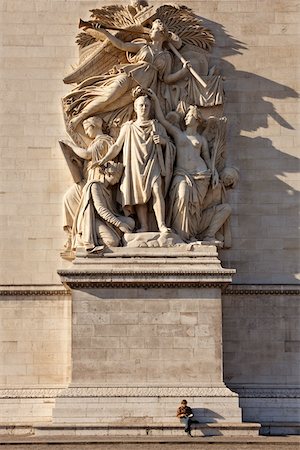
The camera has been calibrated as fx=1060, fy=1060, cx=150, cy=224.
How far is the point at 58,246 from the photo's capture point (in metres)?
21.4

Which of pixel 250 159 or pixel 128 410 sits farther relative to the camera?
pixel 250 159

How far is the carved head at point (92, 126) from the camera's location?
2127cm

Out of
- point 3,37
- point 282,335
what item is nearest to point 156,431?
point 282,335

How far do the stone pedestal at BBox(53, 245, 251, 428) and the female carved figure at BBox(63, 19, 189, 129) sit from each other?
3.25 m

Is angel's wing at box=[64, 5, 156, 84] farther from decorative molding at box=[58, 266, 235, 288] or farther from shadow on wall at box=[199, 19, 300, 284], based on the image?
decorative molding at box=[58, 266, 235, 288]

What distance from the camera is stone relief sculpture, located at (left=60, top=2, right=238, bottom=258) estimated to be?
67.9 ft

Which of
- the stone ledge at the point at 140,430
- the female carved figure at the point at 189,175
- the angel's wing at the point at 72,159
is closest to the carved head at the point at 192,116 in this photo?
the female carved figure at the point at 189,175

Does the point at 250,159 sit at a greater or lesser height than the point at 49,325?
→ greater

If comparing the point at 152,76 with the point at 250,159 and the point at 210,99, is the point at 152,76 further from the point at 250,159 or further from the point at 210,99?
the point at 250,159

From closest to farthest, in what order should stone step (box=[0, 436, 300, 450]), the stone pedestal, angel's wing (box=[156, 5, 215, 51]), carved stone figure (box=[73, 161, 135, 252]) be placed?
1. stone step (box=[0, 436, 300, 450])
2. the stone pedestal
3. carved stone figure (box=[73, 161, 135, 252])
4. angel's wing (box=[156, 5, 215, 51])

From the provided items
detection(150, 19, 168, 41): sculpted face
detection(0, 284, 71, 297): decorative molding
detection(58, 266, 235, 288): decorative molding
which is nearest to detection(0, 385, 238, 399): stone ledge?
detection(58, 266, 235, 288): decorative molding

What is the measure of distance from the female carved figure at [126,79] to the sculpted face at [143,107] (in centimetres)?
43

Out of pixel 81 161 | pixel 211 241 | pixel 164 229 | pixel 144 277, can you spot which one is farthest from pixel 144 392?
pixel 81 161

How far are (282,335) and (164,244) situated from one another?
3052 millimetres
